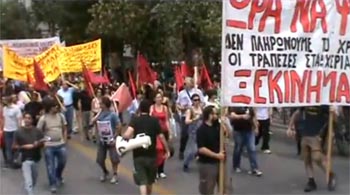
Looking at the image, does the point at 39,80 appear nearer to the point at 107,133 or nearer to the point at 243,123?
the point at 107,133

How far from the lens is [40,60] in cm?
1873

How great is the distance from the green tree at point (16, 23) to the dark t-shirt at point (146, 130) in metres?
56.0

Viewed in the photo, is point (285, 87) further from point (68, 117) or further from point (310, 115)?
point (68, 117)

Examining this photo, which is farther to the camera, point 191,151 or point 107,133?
point 191,151

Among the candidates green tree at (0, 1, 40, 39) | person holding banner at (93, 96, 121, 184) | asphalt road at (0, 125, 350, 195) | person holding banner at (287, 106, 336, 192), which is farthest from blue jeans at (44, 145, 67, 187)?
green tree at (0, 1, 40, 39)

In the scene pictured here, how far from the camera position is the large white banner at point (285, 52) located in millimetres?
8633

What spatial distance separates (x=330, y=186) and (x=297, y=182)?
0.77 m

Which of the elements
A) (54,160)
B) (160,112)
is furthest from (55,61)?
(54,160)

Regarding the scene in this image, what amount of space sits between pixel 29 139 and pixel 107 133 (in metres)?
1.82

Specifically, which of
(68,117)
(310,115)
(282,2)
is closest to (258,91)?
(282,2)

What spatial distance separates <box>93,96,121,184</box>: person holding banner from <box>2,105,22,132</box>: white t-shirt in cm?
182

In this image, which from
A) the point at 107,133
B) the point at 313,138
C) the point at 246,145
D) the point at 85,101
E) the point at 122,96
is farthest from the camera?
the point at 85,101

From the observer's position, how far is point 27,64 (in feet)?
60.5

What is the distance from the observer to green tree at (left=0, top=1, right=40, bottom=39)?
66.4 metres
